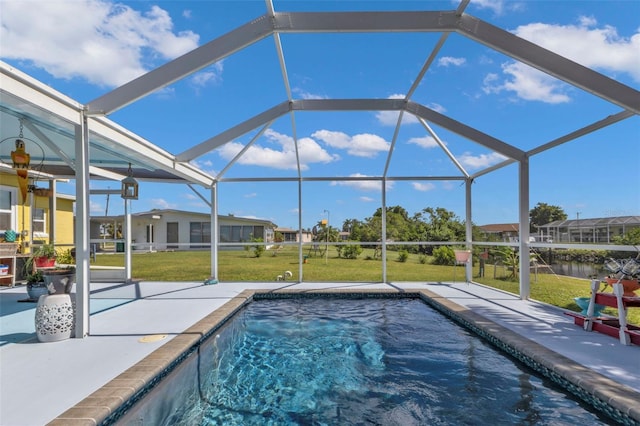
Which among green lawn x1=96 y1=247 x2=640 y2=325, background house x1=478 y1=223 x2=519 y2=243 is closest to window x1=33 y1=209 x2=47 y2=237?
green lawn x1=96 y1=247 x2=640 y2=325

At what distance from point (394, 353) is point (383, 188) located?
4545 mm

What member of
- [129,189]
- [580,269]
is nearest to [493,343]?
[580,269]

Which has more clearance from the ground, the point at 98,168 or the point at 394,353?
the point at 98,168

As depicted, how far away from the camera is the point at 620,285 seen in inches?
146

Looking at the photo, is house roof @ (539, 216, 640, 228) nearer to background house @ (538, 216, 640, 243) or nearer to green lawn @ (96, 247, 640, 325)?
background house @ (538, 216, 640, 243)

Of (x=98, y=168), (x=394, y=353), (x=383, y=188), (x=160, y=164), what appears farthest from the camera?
(x=383, y=188)

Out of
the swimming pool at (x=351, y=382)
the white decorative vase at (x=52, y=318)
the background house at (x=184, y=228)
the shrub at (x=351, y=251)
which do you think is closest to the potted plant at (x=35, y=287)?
the white decorative vase at (x=52, y=318)

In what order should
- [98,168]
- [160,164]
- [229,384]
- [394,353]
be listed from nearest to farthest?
[229,384] → [394,353] → [160,164] → [98,168]

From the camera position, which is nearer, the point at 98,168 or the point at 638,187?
the point at 638,187

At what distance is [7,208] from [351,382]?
8749mm

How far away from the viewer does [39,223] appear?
9227mm

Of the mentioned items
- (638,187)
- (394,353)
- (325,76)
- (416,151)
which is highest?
(325,76)

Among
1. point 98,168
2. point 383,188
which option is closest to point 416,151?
point 383,188

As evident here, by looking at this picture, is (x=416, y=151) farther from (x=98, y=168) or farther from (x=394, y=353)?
(x=98, y=168)
